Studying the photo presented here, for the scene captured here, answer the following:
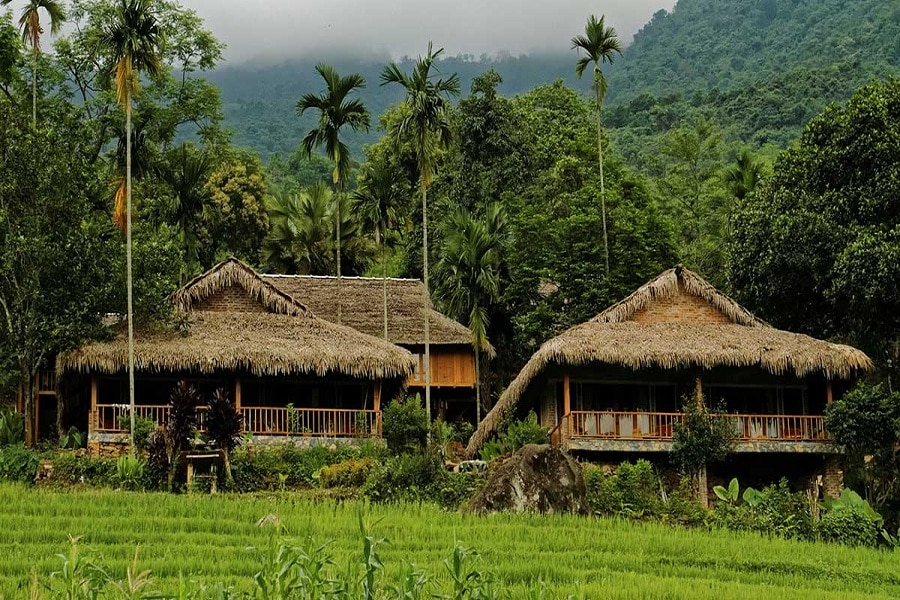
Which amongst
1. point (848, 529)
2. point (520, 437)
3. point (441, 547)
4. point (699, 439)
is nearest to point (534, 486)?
A: point (441, 547)

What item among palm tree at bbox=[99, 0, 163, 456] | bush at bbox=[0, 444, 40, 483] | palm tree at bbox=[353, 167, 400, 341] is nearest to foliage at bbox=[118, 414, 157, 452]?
palm tree at bbox=[99, 0, 163, 456]

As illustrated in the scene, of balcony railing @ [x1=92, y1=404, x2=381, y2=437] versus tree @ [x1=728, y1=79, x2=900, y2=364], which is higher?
tree @ [x1=728, y1=79, x2=900, y2=364]

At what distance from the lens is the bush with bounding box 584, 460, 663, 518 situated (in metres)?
19.7

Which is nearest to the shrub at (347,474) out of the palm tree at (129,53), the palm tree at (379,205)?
the palm tree at (129,53)

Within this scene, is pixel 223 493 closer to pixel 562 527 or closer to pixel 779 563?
pixel 562 527

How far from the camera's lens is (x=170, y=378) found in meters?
26.1

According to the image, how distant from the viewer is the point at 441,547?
49.9ft

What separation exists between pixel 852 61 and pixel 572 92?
2626 centimetres

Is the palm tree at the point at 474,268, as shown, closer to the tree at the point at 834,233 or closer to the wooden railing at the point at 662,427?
the tree at the point at 834,233

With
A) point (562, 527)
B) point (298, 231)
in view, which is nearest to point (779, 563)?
point (562, 527)

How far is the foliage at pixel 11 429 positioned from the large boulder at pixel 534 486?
10.2 m

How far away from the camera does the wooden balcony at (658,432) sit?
23.8 metres

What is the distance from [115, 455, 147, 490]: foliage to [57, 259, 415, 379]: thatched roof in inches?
144

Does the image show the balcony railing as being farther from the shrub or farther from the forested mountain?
the forested mountain
